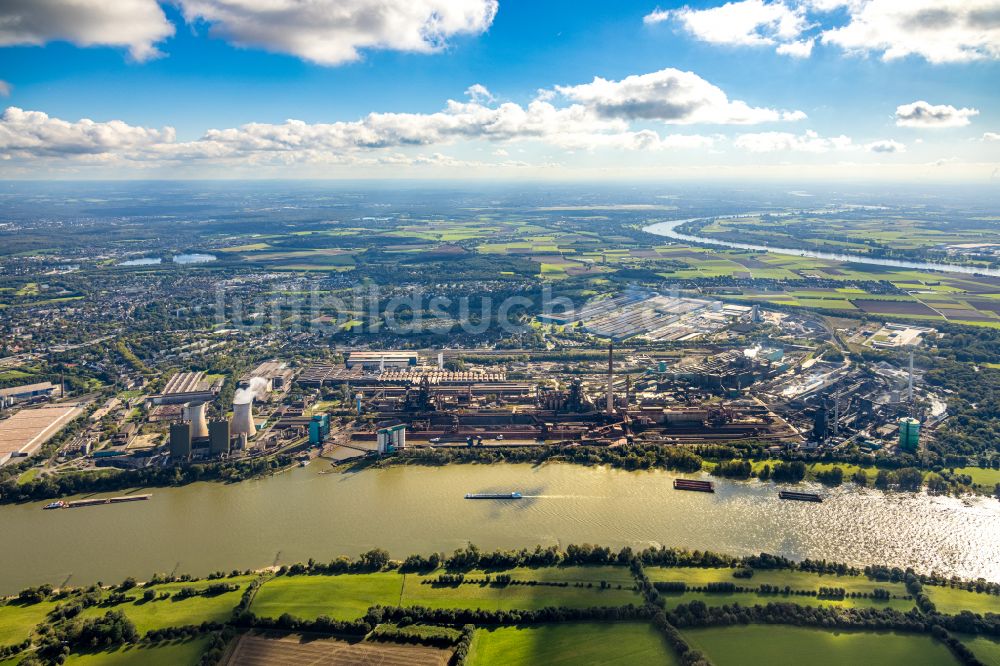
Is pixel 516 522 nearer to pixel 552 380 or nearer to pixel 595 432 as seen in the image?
pixel 595 432

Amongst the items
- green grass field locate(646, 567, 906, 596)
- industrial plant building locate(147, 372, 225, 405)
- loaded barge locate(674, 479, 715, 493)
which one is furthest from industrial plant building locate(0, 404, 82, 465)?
loaded barge locate(674, 479, 715, 493)

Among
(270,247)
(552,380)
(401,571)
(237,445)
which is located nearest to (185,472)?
(237,445)

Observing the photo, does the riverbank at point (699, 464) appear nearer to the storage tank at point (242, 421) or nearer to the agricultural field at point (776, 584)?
the storage tank at point (242, 421)

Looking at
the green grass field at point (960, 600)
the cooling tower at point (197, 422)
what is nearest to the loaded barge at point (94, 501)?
the cooling tower at point (197, 422)

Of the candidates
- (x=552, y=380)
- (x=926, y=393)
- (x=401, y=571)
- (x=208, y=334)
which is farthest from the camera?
(x=208, y=334)

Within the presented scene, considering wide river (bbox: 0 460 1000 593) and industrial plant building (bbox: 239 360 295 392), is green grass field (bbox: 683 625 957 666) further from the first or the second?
industrial plant building (bbox: 239 360 295 392)

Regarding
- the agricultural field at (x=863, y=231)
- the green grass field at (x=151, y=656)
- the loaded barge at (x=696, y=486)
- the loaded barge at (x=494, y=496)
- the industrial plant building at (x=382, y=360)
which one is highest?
the agricultural field at (x=863, y=231)

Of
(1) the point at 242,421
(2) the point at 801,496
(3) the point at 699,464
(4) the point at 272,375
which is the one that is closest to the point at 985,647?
(2) the point at 801,496
